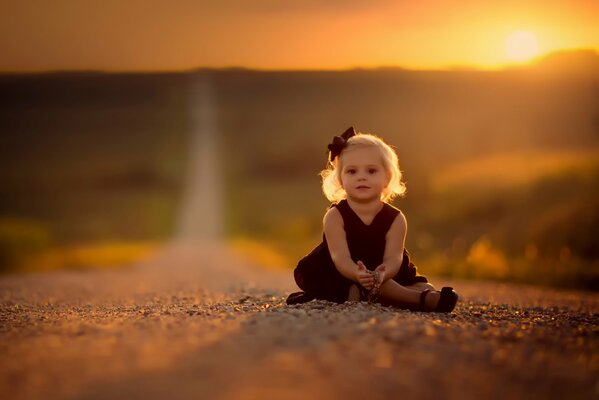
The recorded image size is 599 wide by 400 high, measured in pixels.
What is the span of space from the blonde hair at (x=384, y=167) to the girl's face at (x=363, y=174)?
0.04 m

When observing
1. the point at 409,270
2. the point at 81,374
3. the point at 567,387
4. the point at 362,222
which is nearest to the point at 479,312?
the point at 409,270

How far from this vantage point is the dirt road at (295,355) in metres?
2.83

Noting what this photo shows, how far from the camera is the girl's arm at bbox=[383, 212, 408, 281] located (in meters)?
4.90

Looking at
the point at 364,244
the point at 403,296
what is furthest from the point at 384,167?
the point at 403,296

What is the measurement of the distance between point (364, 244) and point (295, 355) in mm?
1998

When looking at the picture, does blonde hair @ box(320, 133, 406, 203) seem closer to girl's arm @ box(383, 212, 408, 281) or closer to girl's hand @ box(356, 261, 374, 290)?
girl's arm @ box(383, 212, 408, 281)

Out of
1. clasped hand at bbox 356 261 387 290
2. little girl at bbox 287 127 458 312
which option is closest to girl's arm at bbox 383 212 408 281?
little girl at bbox 287 127 458 312

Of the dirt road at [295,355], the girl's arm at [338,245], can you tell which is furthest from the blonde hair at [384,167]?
the dirt road at [295,355]

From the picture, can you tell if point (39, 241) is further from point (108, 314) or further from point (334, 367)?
point (334, 367)

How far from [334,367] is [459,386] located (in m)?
0.55

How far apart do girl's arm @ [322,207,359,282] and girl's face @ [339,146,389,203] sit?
22 centimetres

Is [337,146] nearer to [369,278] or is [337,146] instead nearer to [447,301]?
[369,278]

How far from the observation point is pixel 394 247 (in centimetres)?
502

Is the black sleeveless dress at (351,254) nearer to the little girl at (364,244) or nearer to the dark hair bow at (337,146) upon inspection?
the little girl at (364,244)
